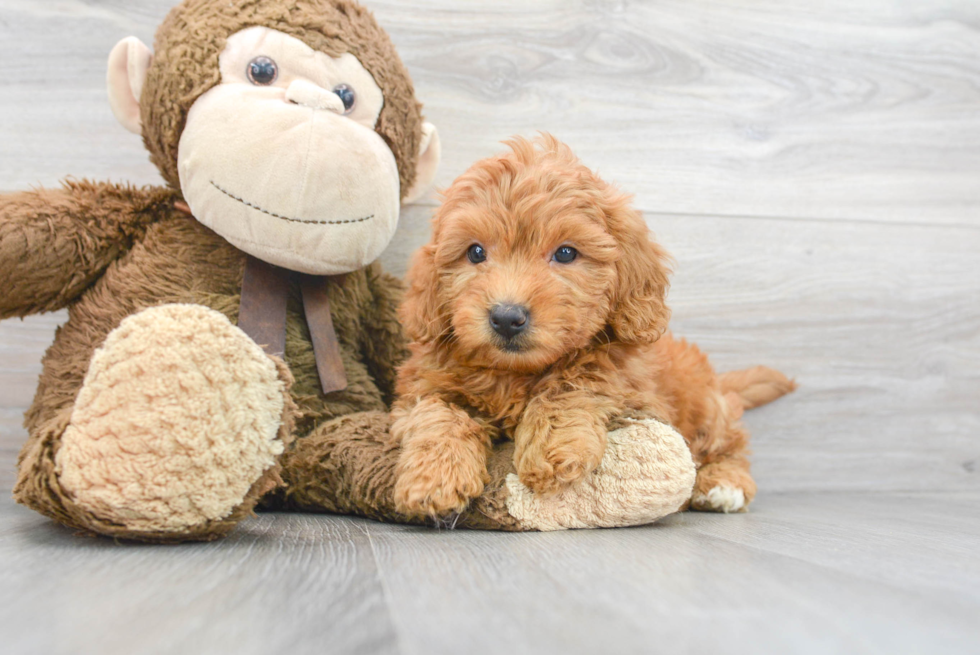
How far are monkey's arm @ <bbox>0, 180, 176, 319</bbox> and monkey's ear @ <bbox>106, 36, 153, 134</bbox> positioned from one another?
0.17 metres

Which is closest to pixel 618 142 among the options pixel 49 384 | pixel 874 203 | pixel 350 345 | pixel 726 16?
pixel 726 16

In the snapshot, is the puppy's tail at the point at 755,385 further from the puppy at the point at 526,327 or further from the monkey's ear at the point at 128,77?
the monkey's ear at the point at 128,77

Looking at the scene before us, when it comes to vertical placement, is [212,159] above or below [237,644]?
above

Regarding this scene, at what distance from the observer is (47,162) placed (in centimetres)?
192

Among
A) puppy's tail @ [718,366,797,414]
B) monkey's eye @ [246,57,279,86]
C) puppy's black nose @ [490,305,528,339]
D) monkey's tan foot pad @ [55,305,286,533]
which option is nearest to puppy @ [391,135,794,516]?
puppy's black nose @ [490,305,528,339]

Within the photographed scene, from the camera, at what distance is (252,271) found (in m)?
1.59

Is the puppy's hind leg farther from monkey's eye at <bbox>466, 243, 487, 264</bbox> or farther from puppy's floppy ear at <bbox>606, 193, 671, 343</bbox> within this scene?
monkey's eye at <bbox>466, 243, 487, 264</bbox>

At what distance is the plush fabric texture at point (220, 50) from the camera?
1491mm

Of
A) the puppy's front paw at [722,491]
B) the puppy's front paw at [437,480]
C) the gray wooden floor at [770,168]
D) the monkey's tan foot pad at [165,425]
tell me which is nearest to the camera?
the monkey's tan foot pad at [165,425]

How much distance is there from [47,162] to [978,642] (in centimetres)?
227

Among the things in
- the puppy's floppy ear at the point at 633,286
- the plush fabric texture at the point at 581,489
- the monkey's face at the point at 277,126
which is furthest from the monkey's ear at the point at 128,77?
the puppy's floppy ear at the point at 633,286

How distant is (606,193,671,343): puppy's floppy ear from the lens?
1.43 metres

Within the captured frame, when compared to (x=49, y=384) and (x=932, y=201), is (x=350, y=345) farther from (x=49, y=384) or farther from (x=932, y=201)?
(x=932, y=201)

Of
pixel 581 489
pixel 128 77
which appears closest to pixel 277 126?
pixel 128 77
